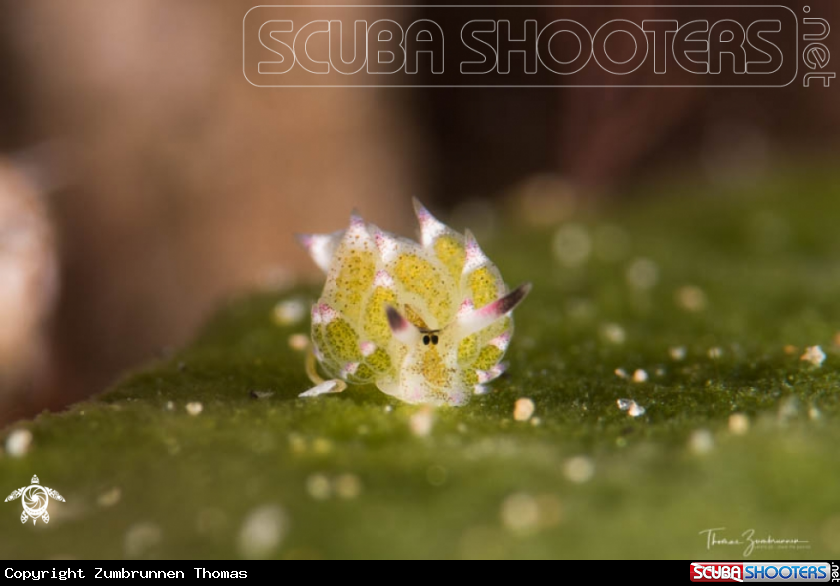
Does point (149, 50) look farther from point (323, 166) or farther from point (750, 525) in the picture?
point (750, 525)

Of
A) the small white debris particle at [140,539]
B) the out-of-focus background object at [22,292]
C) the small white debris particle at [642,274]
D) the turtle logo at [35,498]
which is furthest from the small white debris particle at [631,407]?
the out-of-focus background object at [22,292]

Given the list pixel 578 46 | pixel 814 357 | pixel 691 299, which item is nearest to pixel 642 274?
pixel 691 299

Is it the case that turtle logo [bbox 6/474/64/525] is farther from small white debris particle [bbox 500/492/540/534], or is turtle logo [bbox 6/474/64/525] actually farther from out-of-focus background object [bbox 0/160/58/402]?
out-of-focus background object [bbox 0/160/58/402]

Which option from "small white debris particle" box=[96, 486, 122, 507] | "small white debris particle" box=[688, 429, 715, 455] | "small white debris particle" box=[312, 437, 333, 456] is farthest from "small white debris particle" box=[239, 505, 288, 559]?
"small white debris particle" box=[688, 429, 715, 455]

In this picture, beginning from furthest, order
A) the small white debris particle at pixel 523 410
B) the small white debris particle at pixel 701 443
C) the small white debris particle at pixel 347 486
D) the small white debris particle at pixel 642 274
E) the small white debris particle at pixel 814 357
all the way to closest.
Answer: the small white debris particle at pixel 642 274, the small white debris particle at pixel 814 357, the small white debris particle at pixel 523 410, the small white debris particle at pixel 701 443, the small white debris particle at pixel 347 486

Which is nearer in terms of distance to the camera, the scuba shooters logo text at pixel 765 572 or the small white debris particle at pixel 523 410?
the scuba shooters logo text at pixel 765 572

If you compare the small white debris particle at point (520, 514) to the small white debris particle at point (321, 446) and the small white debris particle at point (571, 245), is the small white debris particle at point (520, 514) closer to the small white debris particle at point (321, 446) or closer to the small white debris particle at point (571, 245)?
the small white debris particle at point (321, 446)

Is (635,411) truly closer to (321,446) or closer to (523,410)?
(523,410)
